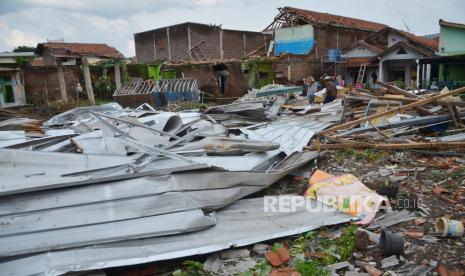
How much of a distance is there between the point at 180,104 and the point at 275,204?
34.8ft

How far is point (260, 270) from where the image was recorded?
293 centimetres

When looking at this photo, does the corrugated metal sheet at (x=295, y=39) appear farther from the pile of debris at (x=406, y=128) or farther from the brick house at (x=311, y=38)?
the pile of debris at (x=406, y=128)

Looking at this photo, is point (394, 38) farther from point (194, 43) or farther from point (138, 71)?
point (138, 71)

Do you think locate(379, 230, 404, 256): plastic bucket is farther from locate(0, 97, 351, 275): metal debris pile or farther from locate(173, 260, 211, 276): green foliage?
locate(173, 260, 211, 276): green foliage

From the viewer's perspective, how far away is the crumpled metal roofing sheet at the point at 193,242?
275 centimetres

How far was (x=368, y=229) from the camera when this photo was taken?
344cm

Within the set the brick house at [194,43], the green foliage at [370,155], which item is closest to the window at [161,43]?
the brick house at [194,43]

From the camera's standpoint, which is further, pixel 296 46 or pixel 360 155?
pixel 296 46

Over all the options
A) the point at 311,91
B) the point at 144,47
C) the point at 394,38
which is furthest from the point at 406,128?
the point at 144,47

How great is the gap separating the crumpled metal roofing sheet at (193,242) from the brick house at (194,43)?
67.5 ft

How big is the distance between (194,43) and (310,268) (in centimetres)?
2286

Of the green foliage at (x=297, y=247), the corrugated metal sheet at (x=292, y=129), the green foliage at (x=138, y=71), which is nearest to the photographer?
the green foliage at (x=297, y=247)

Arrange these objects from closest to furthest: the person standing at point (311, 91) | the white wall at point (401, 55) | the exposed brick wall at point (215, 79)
Result: the person standing at point (311, 91), the exposed brick wall at point (215, 79), the white wall at point (401, 55)

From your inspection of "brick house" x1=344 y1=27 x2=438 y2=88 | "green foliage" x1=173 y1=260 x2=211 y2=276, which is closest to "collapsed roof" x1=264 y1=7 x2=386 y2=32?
"brick house" x1=344 y1=27 x2=438 y2=88
